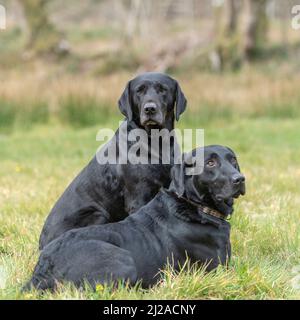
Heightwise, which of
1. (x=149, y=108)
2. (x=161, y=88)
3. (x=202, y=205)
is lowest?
(x=202, y=205)

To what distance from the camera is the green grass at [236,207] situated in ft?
14.2

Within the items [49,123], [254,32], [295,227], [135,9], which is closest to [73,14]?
[135,9]

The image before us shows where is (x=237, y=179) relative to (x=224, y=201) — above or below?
above

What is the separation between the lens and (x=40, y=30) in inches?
895

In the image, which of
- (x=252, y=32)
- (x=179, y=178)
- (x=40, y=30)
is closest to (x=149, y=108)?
(x=179, y=178)

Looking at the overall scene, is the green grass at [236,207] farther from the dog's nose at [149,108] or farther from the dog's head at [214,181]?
the dog's nose at [149,108]

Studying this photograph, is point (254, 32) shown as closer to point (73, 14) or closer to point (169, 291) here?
point (169, 291)

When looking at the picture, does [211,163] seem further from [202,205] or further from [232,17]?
[232,17]

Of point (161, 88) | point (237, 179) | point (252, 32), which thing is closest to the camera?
point (237, 179)

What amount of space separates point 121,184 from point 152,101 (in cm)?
70

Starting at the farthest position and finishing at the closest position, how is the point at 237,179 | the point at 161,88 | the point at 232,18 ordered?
the point at 232,18, the point at 161,88, the point at 237,179

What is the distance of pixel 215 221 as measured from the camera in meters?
4.64

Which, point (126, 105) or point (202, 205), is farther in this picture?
point (126, 105)
